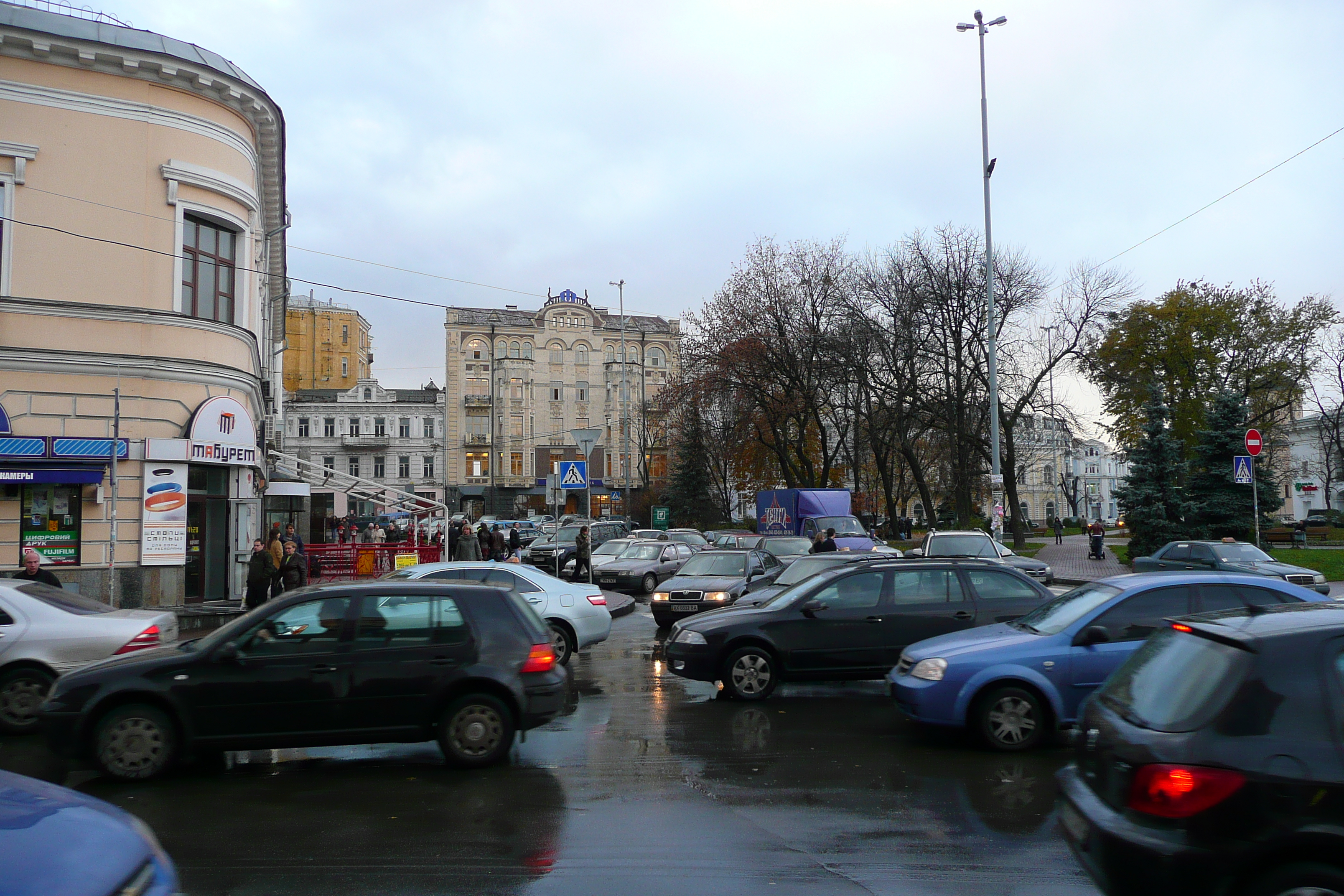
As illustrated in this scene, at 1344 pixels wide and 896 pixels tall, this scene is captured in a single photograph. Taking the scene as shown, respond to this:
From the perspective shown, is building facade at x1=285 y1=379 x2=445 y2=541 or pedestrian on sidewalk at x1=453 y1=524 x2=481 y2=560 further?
building facade at x1=285 y1=379 x2=445 y2=541

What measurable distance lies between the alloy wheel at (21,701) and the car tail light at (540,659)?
522cm

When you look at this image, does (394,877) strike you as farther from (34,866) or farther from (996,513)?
(996,513)

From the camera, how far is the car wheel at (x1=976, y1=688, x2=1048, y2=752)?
8.06 metres

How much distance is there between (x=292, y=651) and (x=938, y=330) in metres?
38.5

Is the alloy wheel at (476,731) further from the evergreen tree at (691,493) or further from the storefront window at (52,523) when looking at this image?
the evergreen tree at (691,493)

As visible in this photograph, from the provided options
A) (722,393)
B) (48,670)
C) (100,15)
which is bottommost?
(48,670)

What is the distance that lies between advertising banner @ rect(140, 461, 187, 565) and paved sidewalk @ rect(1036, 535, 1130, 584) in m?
20.5

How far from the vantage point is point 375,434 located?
268ft

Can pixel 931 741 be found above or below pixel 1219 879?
below

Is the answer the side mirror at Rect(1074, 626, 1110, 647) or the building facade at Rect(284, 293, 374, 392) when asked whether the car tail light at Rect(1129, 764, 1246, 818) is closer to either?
the side mirror at Rect(1074, 626, 1110, 647)

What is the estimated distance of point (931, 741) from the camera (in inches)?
339

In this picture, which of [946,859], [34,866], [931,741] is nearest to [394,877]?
[34,866]

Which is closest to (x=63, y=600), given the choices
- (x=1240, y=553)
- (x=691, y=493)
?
(x=1240, y=553)

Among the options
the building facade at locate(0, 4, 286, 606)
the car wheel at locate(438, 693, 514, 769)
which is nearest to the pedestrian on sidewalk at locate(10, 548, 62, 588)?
the building facade at locate(0, 4, 286, 606)
